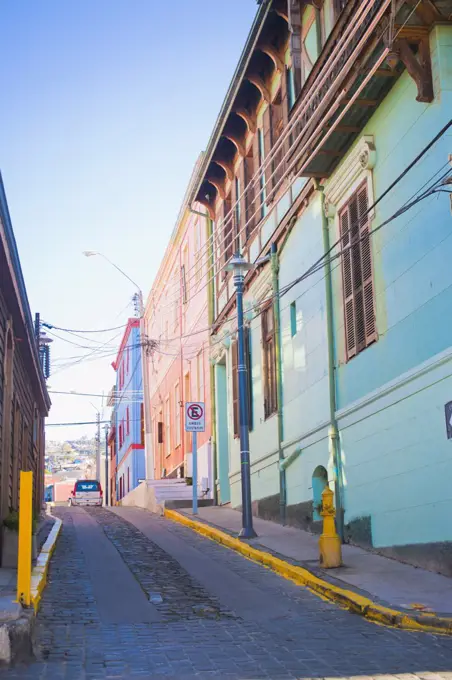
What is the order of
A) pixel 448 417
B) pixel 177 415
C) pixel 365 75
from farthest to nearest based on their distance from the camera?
pixel 177 415 → pixel 365 75 → pixel 448 417

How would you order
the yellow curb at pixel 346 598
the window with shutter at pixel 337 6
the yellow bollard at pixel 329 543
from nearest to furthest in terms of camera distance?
the yellow curb at pixel 346 598
the yellow bollard at pixel 329 543
the window with shutter at pixel 337 6

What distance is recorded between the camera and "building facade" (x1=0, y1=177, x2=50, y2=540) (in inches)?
510

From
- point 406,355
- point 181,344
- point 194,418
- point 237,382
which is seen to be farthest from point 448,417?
point 181,344

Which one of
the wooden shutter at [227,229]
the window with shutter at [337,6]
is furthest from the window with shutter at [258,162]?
the window with shutter at [337,6]

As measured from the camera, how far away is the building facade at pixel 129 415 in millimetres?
50531

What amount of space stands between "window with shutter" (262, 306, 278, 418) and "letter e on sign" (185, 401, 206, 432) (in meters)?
3.00

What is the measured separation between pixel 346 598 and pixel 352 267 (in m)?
5.86

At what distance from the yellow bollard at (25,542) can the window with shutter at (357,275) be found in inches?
257

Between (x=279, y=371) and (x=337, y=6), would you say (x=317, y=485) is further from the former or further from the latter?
(x=337, y=6)

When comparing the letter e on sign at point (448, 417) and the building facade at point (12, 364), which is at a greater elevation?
the building facade at point (12, 364)

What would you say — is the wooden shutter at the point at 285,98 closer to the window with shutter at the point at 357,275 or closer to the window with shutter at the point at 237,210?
the window with shutter at the point at 357,275

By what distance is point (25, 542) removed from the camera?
8117mm

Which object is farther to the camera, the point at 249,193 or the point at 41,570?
the point at 249,193

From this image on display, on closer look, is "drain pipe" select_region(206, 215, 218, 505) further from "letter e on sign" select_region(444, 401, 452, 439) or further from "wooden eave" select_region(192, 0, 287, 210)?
"letter e on sign" select_region(444, 401, 452, 439)
